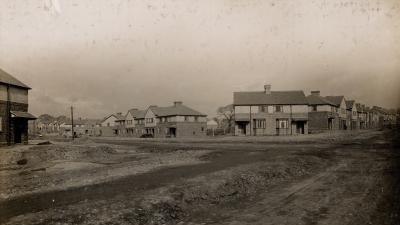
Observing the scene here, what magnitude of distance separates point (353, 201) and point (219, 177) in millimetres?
5691

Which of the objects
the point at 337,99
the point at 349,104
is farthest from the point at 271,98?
the point at 349,104

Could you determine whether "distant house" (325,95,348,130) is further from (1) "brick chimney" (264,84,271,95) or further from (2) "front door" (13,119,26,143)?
(2) "front door" (13,119,26,143)

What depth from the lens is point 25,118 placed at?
3503cm

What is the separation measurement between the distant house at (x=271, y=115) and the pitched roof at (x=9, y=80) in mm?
36613

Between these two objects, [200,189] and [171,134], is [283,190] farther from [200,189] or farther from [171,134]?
[171,134]

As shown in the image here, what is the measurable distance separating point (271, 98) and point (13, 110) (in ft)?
139

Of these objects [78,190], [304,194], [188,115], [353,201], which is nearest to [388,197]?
[353,201]

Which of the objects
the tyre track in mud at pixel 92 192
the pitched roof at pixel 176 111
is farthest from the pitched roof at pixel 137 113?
the tyre track in mud at pixel 92 192

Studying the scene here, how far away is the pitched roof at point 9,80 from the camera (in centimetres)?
3249

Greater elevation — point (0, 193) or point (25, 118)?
point (25, 118)

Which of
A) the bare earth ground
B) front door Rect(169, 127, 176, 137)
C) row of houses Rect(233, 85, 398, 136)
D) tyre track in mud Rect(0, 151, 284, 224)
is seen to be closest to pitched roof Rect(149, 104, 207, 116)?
front door Rect(169, 127, 176, 137)

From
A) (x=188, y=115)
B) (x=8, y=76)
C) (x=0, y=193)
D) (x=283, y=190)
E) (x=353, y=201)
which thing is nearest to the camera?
(x=353, y=201)

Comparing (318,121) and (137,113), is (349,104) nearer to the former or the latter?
(318,121)

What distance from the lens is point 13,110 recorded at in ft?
112
